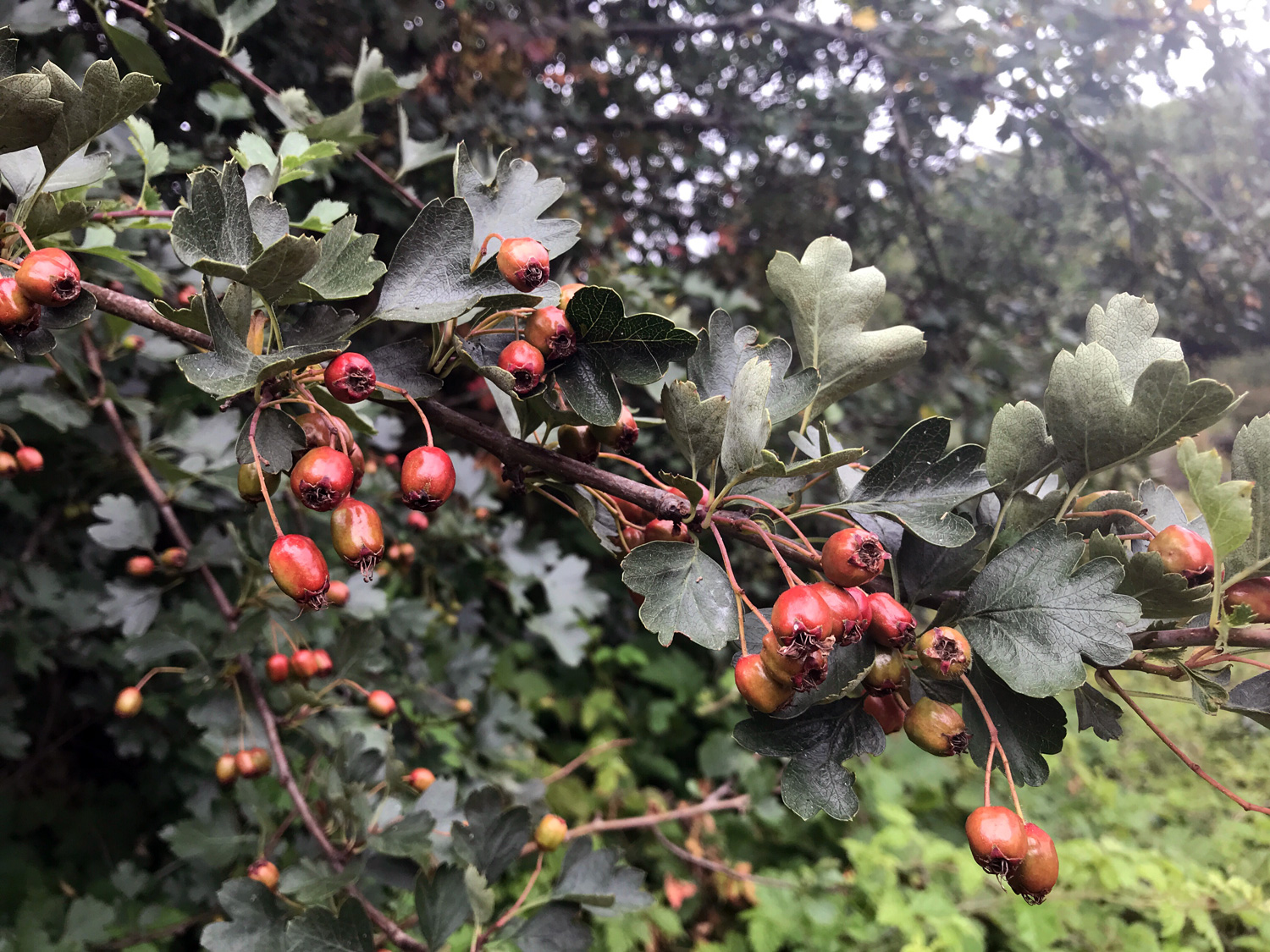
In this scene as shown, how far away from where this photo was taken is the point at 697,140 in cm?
296

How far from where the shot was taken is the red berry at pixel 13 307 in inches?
20.9

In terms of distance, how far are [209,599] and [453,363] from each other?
1.44 m

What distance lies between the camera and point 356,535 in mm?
602

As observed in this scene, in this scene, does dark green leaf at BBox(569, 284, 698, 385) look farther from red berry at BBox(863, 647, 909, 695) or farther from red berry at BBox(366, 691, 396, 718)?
red berry at BBox(366, 691, 396, 718)

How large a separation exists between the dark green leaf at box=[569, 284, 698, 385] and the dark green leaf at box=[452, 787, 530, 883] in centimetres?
64

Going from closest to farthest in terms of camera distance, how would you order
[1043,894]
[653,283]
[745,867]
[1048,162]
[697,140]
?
[1043,894] → [653,283] → [745,867] → [697,140] → [1048,162]

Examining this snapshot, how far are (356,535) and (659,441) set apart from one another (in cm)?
197

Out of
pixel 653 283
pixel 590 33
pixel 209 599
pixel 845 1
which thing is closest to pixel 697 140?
pixel 590 33

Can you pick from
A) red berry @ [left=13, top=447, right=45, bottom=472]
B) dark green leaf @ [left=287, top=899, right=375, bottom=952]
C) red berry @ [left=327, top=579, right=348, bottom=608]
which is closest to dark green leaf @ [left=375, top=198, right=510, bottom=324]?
dark green leaf @ [left=287, top=899, right=375, bottom=952]

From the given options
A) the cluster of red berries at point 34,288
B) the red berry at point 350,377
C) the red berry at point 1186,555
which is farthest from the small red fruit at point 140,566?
the red berry at point 1186,555

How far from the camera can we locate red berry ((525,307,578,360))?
57cm

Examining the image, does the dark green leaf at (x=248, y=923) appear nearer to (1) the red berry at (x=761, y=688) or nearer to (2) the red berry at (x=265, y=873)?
(2) the red berry at (x=265, y=873)

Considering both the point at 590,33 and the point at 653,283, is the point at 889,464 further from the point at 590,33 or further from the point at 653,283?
the point at 590,33

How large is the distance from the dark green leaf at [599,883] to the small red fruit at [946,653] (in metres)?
0.61
